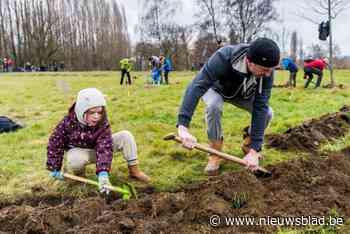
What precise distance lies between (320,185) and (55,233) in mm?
2318

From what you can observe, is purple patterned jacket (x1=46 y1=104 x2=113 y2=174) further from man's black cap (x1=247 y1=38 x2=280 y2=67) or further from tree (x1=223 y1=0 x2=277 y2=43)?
tree (x1=223 y1=0 x2=277 y2=43)

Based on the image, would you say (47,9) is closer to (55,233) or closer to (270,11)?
(270,11)

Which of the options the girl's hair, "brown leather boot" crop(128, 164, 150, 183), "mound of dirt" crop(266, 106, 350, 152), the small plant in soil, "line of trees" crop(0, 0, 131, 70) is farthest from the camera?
"line of trees" crop(0, 0, 131, 70)

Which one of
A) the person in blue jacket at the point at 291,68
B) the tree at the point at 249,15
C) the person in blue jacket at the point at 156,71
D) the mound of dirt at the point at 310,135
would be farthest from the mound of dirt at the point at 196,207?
the tree at the point at 249,15

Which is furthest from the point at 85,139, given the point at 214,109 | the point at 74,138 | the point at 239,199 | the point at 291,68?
the point at 291,68

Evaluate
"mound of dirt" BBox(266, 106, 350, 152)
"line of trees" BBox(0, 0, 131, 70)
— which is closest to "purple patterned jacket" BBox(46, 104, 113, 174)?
"mound of dirt" BBox(266, 106, 350, 152)

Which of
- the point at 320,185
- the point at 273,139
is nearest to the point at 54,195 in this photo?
the point at 320,185

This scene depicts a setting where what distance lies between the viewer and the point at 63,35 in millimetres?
54750

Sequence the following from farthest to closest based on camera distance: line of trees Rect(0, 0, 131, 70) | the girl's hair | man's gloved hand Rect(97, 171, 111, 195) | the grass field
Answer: line of trees Rect(0, 0, 131, 70) < the grass field < the girl's hair < man's gloved hand Rect(97, 171, 111, 195)

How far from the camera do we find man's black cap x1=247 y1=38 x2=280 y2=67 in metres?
3.20

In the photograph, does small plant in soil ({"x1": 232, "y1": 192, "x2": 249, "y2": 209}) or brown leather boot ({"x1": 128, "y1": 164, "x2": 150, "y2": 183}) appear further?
brown leather boot ({"x1": 128, "y1": 164, "x2": 150, "y2": 183})

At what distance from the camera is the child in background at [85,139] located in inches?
147
